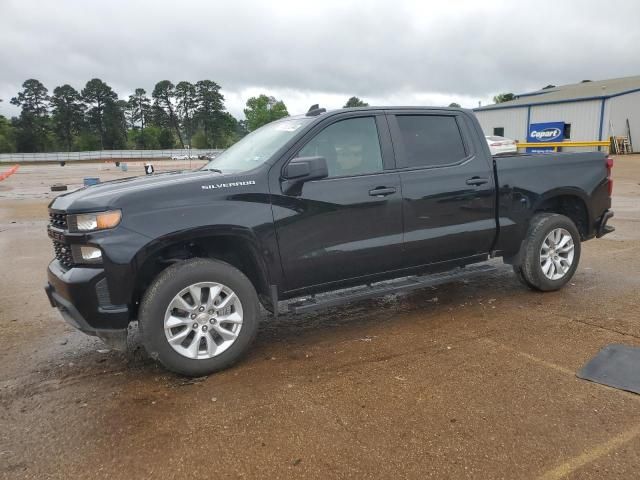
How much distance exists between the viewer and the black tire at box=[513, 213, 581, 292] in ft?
16.6

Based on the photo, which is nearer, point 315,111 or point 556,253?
point 315,111

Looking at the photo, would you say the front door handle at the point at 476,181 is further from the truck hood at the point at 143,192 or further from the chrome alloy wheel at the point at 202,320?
the chrome alloy wheel at the point at 202,320

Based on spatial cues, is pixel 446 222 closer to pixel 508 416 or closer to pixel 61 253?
pixel 508 416

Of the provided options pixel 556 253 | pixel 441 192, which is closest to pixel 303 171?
pixel 441 192

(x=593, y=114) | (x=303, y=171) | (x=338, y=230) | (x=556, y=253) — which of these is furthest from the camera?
(x=593, y=114)

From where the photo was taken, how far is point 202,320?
11.8 ft

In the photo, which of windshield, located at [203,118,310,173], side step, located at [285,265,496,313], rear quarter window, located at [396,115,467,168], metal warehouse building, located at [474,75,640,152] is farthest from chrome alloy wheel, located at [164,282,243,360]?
metal warehouse building, located at [474,75,640,152]

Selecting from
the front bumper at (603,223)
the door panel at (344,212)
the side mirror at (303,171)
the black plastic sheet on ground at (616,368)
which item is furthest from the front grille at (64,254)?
the front bumper at (603,223)

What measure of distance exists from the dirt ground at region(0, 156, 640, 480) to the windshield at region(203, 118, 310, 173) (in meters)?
1.53

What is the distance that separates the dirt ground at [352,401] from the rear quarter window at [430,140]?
4.85 ft

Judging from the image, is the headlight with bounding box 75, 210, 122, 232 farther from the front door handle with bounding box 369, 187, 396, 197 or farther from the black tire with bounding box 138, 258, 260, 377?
the front door handle with bounding box 369, 187, 396, 197

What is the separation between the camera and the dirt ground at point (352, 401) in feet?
8.53

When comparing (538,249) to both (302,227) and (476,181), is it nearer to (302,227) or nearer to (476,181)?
(476,181)

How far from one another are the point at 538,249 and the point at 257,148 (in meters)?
2.97
